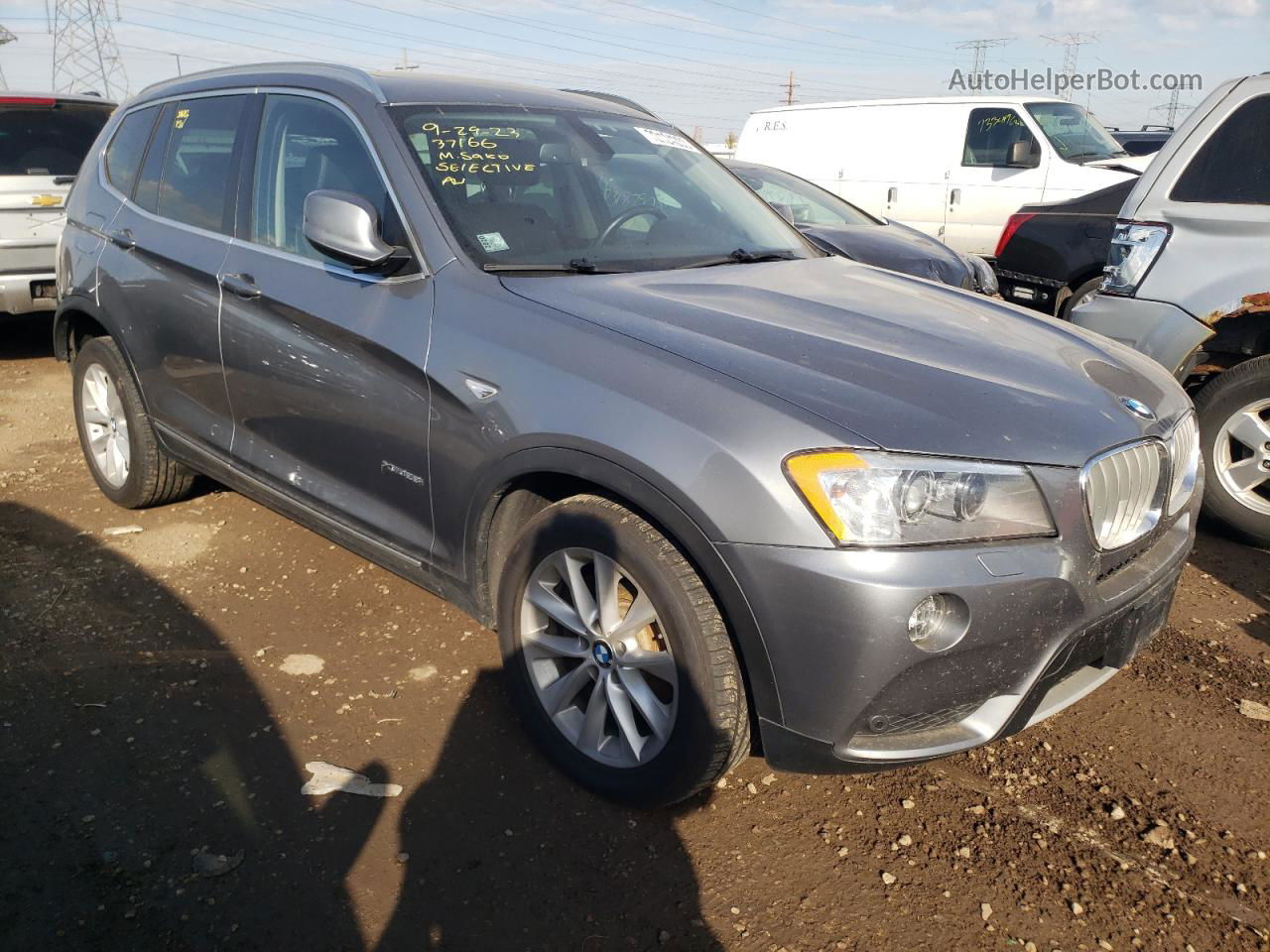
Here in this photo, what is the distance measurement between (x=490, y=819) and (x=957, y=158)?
10671 millimetres

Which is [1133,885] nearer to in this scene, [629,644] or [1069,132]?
[629,644]

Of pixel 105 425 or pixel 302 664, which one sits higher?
pixel 105 425

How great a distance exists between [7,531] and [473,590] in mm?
2799

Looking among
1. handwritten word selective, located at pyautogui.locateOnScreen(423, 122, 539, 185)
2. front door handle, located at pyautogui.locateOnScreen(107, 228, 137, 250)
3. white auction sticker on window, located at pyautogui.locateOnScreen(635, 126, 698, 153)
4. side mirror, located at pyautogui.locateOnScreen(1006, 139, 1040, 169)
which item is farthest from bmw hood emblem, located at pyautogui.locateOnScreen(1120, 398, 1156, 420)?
side mirror, located at pyautogui.locateOnScreen(1006, 139, 1040, 169)

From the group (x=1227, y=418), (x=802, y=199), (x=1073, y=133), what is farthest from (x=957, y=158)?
(x=1227, y=418)

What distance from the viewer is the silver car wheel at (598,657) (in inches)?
98.6

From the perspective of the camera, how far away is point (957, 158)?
1150cm

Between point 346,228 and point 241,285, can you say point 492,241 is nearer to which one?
point 346,228

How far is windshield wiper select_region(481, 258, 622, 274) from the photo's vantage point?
286 cm

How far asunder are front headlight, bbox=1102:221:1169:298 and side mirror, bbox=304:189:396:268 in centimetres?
336

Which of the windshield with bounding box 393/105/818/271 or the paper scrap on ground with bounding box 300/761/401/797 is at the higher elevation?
the windshield with bounding box 393/105/818/271

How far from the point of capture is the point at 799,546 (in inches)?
→ 84.0

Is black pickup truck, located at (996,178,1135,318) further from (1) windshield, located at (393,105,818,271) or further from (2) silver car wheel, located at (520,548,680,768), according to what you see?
(2) silver car wheel, located at (520,548,680,768)

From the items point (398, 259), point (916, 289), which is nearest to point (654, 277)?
point (398, 259)
